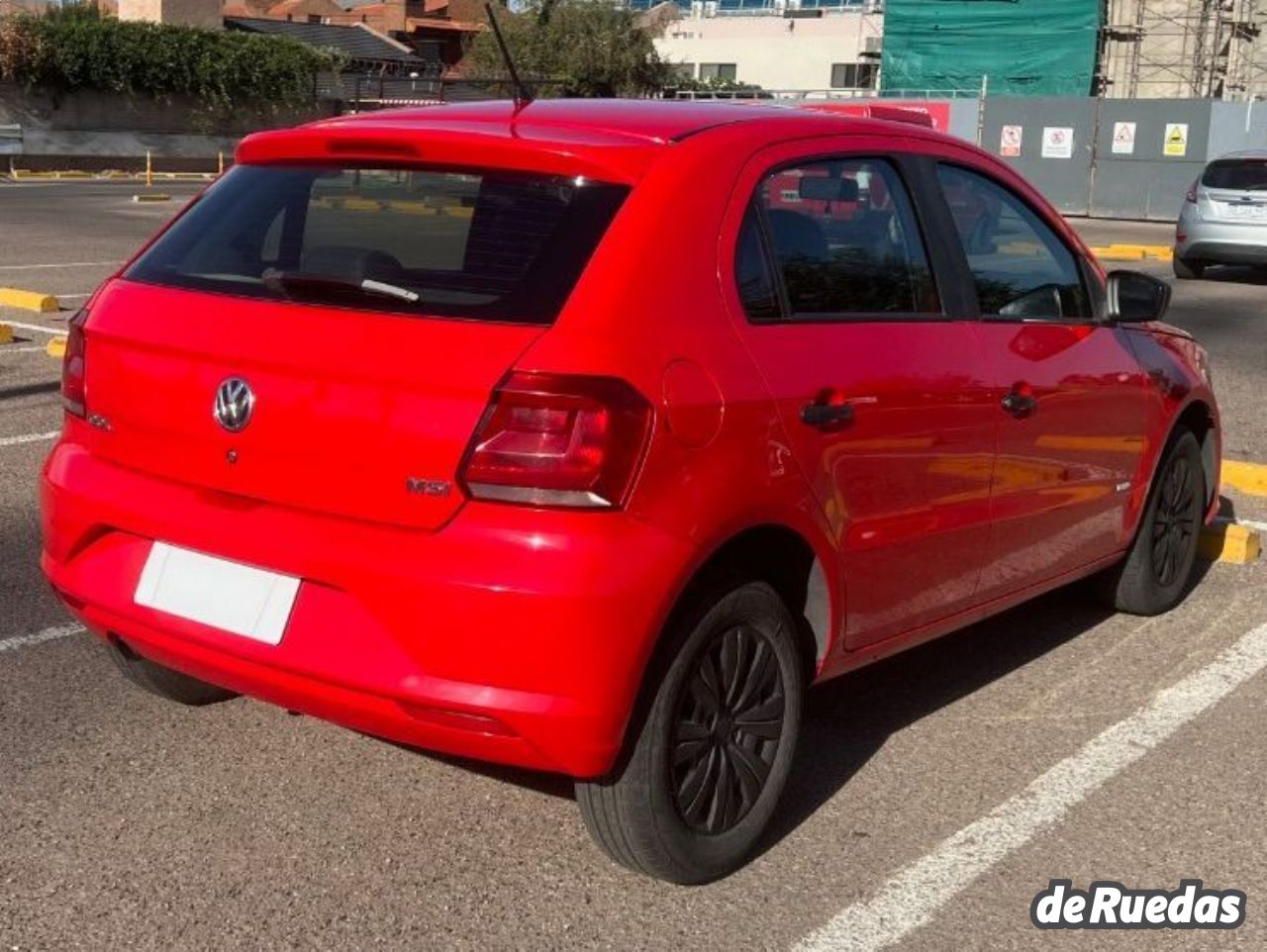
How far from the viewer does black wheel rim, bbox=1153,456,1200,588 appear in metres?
5.64

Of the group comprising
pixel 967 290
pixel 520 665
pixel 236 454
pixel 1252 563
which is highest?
pixel 967 290

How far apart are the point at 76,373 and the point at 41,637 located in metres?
1.46

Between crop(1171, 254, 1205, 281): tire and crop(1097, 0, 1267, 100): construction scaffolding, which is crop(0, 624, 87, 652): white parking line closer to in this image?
crop(1171, 254, 1205, 281): tire

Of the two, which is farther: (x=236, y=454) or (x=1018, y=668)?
(x=1018, y=668)

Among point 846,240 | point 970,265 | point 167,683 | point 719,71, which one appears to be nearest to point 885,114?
point 970,265

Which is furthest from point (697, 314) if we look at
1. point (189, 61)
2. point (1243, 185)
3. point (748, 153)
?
point (189, 61)

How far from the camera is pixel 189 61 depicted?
1831 inches

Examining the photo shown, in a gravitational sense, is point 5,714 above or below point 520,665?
below

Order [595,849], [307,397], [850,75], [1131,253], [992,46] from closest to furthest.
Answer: [307,397], [595,849], [1131,253], [992,46], [850,75]

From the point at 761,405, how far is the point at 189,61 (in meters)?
46.5

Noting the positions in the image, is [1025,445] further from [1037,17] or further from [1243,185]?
[1037,17]

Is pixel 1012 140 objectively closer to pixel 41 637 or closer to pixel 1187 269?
pixel 1187 269

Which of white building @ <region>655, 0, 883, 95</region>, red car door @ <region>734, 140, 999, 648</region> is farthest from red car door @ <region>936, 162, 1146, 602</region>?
white building @ <region>655, 0, 883, 95</region>

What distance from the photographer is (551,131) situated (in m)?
3.68
